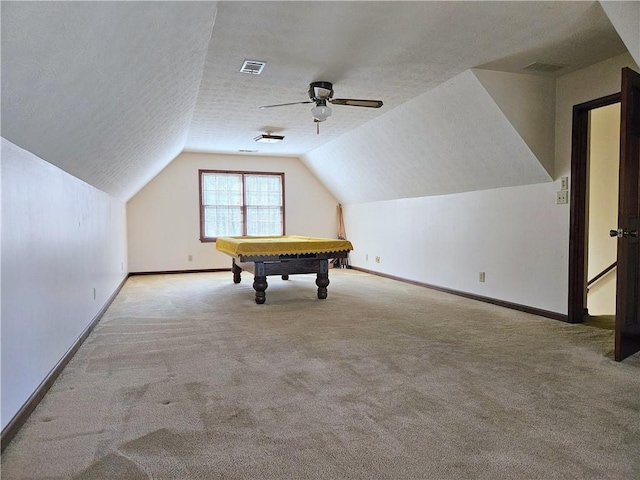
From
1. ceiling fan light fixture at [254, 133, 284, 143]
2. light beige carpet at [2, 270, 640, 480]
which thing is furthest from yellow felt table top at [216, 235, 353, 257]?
ceiling fan light fixture at [254, 133, 284, 143]

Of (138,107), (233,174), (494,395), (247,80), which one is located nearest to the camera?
(494,395)

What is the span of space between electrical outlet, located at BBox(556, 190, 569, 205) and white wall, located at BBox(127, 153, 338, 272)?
565 cm

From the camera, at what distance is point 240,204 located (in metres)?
8.76

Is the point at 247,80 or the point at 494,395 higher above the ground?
the point at 247,80

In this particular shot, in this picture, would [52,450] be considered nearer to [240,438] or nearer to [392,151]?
[240,438]

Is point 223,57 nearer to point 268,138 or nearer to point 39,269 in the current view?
point 39,269

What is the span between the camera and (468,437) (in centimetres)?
197

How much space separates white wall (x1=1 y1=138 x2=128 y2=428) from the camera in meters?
2.01

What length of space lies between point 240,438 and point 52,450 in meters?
0.80

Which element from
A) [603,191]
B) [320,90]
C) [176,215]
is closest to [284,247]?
[320,90]

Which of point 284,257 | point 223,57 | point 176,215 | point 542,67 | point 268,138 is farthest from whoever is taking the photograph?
point 176,215

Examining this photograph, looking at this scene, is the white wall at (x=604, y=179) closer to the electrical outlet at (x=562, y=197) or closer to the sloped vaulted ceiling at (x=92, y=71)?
the electrical outlet at (x=562, y=197)

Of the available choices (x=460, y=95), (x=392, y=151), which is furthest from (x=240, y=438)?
(x=392, y=151)

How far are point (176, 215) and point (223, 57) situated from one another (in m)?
5.23
